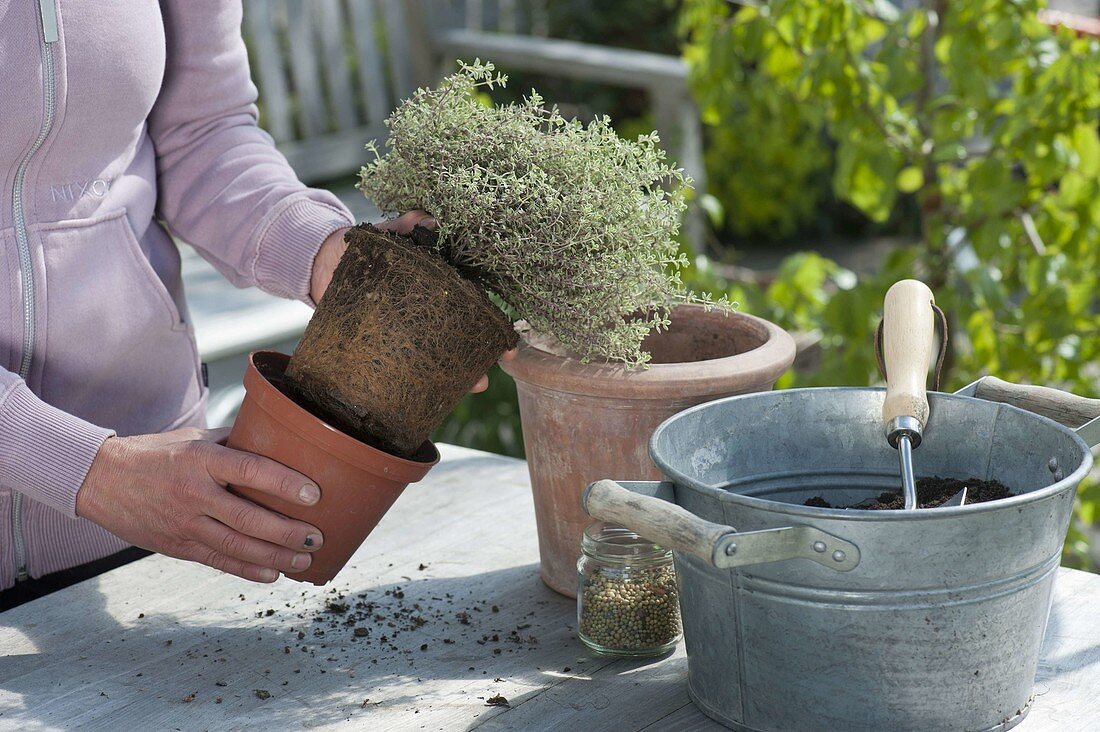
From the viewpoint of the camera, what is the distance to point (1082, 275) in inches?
91.2

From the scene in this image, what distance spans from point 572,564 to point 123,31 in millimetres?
749

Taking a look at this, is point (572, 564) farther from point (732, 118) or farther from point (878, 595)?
point (732, 118)

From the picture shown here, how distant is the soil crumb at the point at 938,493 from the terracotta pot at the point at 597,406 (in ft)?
0.53

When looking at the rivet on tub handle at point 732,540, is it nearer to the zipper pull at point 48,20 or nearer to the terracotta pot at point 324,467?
the terracotta pot at point 324,467

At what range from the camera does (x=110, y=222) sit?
1.36m

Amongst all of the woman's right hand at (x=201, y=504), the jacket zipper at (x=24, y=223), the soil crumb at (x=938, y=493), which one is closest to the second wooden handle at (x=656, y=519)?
the soil crumb at (x=938, y=493)

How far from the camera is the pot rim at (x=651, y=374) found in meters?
1.13

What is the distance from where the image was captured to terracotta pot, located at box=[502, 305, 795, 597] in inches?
44.9

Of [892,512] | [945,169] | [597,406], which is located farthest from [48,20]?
[945,169]

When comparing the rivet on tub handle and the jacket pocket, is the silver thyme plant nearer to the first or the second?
the rivet on tub handle

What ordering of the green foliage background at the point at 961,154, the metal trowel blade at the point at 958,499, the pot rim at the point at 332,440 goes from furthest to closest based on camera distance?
the green foliage background at the point at 961,154, the pot rim at the point at 332,440, the metal trowel blade at the point at 958,499

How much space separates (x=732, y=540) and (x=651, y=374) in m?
0.33

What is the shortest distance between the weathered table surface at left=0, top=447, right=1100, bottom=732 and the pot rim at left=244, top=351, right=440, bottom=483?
0.60ft

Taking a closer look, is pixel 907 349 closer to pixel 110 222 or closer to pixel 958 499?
pixel 958 499
